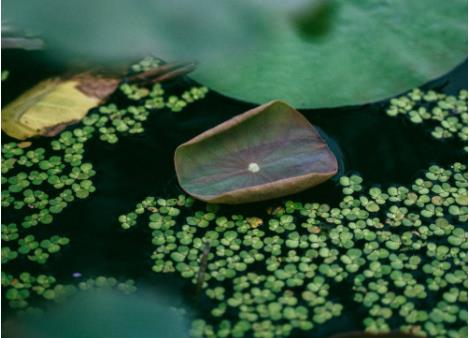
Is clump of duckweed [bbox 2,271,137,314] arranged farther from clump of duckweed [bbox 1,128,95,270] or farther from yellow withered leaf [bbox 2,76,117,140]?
yellow withered leaf [bbox 2,76,117,140]

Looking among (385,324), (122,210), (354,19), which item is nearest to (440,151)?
(354,19)

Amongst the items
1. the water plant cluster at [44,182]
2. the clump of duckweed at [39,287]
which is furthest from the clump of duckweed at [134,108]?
the clump of duckweed at [39,287]

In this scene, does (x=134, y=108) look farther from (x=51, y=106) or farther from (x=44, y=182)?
(x=44, y=182)

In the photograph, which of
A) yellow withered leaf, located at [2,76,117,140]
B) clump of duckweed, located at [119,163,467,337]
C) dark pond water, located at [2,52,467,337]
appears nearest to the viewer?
clump of duckweed, located at [119,163,467,337]

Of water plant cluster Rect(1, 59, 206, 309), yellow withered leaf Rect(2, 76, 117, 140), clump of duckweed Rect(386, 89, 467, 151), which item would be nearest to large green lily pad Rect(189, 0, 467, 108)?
clump of duckweed Rect(386, 89, 467, 151)

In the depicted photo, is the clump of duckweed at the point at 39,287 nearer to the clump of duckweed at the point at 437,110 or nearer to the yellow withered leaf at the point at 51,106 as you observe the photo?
the yellow withered leaf at the point at 51,106

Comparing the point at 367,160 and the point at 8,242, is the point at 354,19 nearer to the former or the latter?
the point at 367,160

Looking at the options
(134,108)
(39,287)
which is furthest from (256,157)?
(39,287)
